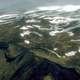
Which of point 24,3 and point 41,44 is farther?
point 24,3

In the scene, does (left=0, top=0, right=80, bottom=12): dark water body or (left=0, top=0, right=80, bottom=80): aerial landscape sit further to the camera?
(left=0, top=0, right=80, bottom=12): dark water body

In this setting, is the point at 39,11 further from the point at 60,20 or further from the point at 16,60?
the point at 16,60

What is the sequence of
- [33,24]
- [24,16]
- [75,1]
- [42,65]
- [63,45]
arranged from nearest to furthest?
[42,65] → [63,45] → [33,24] → [24,16] → [75,1]

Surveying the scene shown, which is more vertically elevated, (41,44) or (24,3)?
(41,44)

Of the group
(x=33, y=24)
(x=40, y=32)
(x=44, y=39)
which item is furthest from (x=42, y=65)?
(x=33, y=24)

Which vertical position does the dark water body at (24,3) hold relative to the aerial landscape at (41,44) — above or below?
below

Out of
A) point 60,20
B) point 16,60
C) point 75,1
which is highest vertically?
point 16,60

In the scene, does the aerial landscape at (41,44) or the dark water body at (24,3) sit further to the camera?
the dark water body at (24,3)

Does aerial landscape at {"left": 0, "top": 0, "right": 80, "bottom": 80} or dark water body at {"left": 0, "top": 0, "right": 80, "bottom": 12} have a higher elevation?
aerial landscape at {"left": 0, "top": 0, "right": 80, "bottom": 80}
